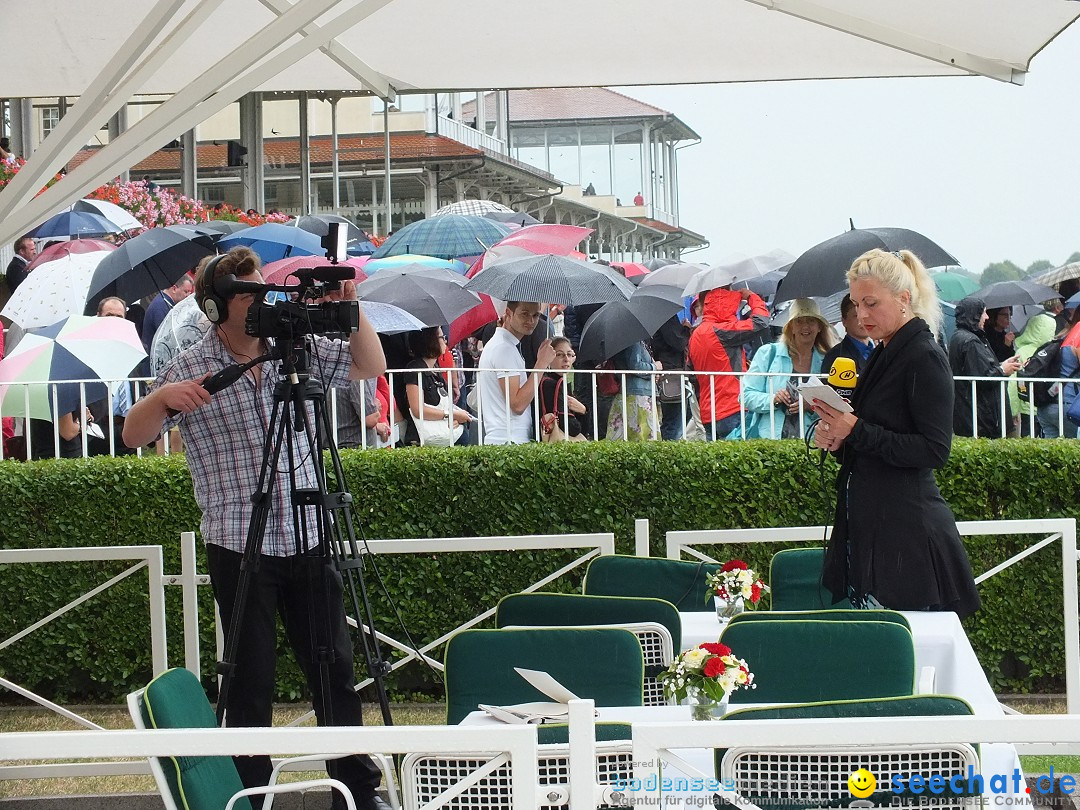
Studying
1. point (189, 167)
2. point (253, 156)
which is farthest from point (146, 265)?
point (253, 156)

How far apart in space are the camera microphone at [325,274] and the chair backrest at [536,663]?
1.20 m

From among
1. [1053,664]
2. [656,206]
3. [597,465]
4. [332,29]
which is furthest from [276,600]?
[656,206]

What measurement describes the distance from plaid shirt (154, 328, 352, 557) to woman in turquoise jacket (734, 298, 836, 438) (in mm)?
3787

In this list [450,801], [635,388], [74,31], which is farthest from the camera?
[635,388]

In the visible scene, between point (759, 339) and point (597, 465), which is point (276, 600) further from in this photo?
point (759, 339)

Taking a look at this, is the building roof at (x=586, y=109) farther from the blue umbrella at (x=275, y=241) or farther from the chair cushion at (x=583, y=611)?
the chair cushion at (x=583, y=611)

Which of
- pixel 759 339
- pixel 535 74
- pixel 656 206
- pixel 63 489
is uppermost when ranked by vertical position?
pixel 656 206

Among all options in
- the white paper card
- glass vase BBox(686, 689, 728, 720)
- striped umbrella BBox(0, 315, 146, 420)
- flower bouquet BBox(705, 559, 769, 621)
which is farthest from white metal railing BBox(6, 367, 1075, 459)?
glass vase BBox(686, 689, 728, 720)

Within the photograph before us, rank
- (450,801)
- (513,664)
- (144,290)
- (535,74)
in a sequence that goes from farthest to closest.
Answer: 1. (144,290)
2. (535,74)
3. (513,664)
4. (450,801)

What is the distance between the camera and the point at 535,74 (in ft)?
21.4

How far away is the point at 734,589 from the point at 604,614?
0.63 m

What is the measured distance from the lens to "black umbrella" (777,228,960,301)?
938cm

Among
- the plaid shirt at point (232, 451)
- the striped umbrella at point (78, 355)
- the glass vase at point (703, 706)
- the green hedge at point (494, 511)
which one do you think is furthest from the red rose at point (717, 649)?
the striped umbrella at point (78, 355)

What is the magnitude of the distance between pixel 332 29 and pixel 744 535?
111 inches
